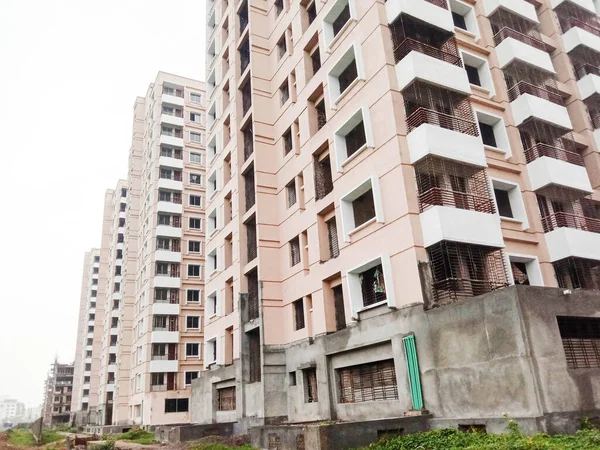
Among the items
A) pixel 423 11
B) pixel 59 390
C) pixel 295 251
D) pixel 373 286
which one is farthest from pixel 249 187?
pixel 59 390

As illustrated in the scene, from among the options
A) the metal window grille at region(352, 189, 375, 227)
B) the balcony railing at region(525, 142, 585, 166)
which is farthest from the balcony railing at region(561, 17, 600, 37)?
the metal window grille at region(352, 189, 375, 227)

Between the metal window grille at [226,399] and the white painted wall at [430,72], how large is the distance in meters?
20.2

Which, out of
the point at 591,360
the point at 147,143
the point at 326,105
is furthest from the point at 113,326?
the point at 591,360

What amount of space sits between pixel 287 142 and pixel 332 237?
26.3ft

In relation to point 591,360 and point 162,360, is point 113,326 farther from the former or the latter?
point 591,360

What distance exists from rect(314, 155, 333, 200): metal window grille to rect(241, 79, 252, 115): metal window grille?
9.92 meters

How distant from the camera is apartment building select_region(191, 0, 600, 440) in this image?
1509cm

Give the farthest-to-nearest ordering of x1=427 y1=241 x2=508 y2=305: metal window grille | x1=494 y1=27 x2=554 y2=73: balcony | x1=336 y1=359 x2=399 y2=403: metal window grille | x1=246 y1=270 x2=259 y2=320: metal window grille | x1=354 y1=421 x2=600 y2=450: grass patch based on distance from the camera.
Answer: x1=246 y1=270 x2=259 y2=320: metal window grille → x1=494 y1=27 x2=554 y2=73: balcony → x1=336 y1=359 x2=399 y2=403: metal window grille → x1=427 y1=241 x2=508 y2=305: metal window grille → x1=354 y1=421 x2=600 y2=450: grass patch

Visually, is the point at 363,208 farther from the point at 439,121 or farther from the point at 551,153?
the point at 551,153

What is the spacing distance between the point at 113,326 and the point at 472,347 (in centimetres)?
6621

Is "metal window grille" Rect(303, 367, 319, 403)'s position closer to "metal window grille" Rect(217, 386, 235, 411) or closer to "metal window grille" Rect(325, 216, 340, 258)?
"metal window grille" Rect(325, 216, 340, 258)

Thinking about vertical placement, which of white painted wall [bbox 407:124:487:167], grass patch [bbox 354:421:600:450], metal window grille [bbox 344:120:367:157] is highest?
metal window grille [bbox 344:120:367:157]

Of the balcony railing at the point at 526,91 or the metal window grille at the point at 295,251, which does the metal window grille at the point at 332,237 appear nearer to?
the metal window grille at the point at 295,251

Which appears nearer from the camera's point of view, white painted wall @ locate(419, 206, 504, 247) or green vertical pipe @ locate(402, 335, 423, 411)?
green vertical pipe @ locate(402, 335, 423, 411)
